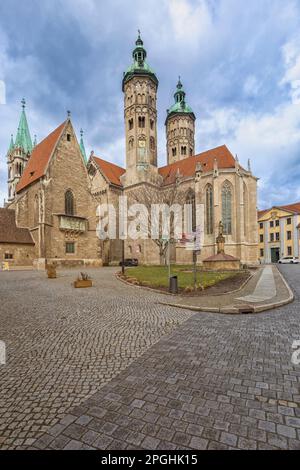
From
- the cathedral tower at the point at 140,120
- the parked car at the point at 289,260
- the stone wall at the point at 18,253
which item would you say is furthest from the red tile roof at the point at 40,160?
the parked car at the point at 289,260

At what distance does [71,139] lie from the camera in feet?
112

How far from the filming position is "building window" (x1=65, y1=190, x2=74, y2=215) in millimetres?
→ 33031

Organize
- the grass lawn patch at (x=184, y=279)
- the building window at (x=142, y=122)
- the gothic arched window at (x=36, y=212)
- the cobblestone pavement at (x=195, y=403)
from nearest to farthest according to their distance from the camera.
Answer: the cobblestone pavement at (x=195, y=403), the grass lawn patch at (x=184, y=279), the gothic arched window at (x=36, y=212), the building window at (x=142, y=122)

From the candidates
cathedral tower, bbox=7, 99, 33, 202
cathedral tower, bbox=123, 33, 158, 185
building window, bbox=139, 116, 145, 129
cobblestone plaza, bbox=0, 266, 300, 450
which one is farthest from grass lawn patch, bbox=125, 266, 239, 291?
cathedral tower, bbox=7, 99, 33, 202

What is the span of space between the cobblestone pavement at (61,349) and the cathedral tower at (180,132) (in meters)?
56.0

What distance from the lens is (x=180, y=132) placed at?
196 feet

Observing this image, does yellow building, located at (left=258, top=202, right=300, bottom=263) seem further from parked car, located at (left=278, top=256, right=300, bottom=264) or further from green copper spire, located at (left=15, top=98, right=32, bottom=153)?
green copper spire, located at (left=15, top=98, right=32, bottom=153)

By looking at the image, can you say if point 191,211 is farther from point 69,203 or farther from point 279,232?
point 279,232

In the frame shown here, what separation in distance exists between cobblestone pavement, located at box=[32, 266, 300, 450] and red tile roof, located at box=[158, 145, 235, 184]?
37209 mm

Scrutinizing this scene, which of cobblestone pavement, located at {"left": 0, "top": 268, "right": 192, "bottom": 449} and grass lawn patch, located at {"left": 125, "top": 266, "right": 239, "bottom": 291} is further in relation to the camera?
grass lawn patch, located at {"left": 125, "top": 266, "right": 239, "bottom": 291}

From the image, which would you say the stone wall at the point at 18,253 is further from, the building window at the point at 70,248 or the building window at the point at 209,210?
the building window at the point at 209,210

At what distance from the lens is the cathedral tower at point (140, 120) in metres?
45.9

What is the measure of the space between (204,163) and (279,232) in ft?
92.7

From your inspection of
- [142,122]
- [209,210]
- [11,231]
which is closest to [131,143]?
[142,122]
